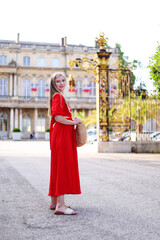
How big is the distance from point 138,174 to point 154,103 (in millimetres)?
7409

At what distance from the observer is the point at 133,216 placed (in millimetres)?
3484

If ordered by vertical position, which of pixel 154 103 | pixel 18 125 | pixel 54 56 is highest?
pixel 54 56

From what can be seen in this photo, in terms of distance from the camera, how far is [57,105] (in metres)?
3.71

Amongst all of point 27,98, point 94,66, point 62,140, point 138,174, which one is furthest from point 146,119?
point 27,98

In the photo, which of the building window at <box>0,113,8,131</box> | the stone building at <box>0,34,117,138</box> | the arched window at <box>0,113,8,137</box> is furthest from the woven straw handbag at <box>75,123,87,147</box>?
the building window at <box>0,113,8,131</box>

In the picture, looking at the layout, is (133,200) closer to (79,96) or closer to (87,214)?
(87,214)

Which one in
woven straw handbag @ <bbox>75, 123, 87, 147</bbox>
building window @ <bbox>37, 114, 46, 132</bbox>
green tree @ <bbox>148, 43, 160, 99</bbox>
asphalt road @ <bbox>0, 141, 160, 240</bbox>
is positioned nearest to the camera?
asphalt road @ <bbox>0, 141, 160, 240</bbox>

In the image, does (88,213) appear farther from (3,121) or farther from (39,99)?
(3,121)

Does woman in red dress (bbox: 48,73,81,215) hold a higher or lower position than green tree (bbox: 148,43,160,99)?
lower

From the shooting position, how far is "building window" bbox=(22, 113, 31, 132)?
45344 mm

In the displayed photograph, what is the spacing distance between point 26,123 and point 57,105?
42400 mm

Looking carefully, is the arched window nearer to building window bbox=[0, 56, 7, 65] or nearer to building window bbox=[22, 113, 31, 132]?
building window bbox=[22, 113, 31, 132]

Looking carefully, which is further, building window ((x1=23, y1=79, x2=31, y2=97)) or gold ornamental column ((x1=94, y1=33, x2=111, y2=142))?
building window ((x1=23, y1=79, x2=31, y2=97))

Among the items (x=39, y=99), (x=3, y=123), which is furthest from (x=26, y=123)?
(x=39, y=99)
